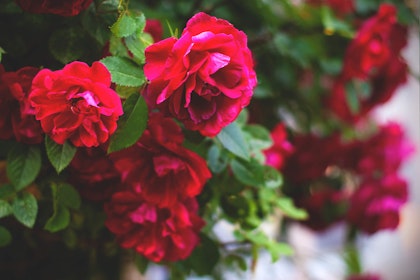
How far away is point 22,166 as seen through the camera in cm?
44

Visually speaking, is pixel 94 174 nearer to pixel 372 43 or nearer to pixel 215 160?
pixel 215 160

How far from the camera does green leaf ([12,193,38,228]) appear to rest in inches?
17.0

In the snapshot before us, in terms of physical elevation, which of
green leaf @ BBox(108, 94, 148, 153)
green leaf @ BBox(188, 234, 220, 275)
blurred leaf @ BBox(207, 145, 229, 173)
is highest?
green leaf @ BBox(108, 94, 148, 153)

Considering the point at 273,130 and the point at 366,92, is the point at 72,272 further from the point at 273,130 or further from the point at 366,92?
the point at 366,92

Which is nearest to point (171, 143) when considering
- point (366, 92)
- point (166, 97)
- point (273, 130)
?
point (166, 97)

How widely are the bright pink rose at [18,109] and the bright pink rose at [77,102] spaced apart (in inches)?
1.4

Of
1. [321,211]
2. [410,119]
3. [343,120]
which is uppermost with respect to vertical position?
[343,120]

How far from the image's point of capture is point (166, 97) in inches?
14.3

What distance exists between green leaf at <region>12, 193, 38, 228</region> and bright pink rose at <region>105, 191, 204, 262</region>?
6 cm

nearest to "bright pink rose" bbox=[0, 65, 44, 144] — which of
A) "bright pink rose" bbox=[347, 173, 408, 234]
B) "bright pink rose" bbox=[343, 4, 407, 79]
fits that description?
"bright pink rose" bbox=[343, 4, 407, 79]

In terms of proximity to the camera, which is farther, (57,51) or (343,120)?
(343,120)

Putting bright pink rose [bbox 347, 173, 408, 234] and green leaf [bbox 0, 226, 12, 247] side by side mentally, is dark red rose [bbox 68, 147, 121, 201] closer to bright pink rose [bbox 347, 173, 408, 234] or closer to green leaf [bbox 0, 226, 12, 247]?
green leaf [bbox 0, 226, 12, 247]

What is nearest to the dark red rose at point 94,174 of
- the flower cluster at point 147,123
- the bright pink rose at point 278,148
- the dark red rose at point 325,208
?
the flower cluster at point 147,123

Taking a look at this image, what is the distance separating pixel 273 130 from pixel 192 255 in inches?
9.3
